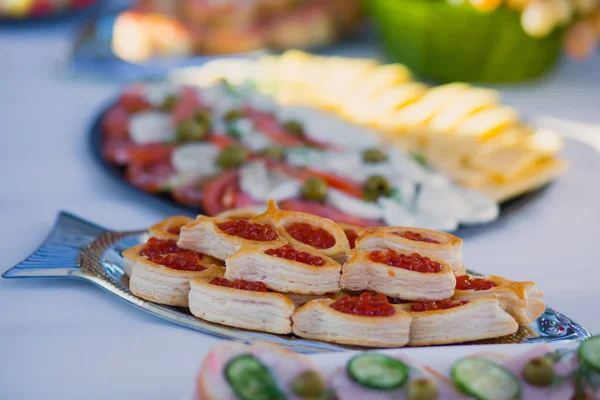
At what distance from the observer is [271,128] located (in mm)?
2502

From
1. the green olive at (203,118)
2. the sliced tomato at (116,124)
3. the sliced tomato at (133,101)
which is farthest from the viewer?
the sliced tomato at (133,101)

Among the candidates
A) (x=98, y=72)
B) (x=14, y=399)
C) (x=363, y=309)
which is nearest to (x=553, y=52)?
(x=98, y=72)

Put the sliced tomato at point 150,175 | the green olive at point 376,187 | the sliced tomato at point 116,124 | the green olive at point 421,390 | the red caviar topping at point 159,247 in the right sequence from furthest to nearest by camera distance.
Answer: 1. the sliced tomato at point 116,124
2. the sliced tomato at point 150,175
3. the green olive at point 376,187
4. the red caviar topping at point 159,247
5. the green olive at point 421,390

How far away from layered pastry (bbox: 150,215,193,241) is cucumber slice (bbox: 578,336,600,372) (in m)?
0.92

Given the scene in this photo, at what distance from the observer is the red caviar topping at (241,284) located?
1467 millimetres

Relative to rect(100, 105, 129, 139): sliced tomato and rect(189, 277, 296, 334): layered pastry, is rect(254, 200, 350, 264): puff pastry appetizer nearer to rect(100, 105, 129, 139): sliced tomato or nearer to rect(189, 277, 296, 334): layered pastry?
rect(189, 277, 296, 334): layered pastry

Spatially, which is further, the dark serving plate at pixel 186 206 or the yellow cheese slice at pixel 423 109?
the yellow cheese slice at pixel 423 109

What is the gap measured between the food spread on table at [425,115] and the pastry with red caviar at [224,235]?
885 millimetres

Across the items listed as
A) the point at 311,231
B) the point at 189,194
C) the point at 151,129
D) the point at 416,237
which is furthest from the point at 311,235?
the point at 151,129

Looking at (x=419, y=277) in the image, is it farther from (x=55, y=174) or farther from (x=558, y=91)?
(x=558, y=91)

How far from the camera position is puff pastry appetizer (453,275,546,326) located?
1.48 meters

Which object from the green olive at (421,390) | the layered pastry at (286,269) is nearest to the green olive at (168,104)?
the layered pastry at (286,269)

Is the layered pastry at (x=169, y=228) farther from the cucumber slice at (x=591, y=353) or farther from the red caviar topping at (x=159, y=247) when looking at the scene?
the cucumber slice at (x=591, y=353)

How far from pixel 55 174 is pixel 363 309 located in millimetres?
1469
